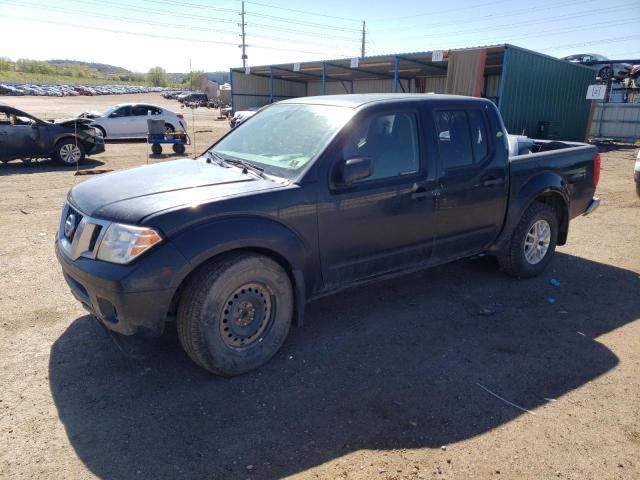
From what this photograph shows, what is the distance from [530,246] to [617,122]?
73.4 feet

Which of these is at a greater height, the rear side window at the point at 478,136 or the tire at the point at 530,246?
the rear side window at the point at 478,136

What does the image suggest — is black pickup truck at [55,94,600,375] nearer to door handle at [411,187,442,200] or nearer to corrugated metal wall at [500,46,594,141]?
door handle at [411,187,442,200]

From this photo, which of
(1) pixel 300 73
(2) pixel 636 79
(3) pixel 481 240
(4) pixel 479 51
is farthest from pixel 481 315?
(1) pixel 300 73

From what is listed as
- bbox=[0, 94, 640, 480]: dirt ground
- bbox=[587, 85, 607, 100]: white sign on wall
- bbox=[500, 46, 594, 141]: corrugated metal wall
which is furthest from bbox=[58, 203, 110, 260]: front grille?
bbox=[587, 85, 607, 100]: white sign on wall

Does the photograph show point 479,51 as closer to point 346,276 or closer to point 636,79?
point 636,79

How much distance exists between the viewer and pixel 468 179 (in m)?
4.42

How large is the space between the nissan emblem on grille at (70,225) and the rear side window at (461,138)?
9.78ft

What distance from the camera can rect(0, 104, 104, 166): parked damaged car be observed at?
12047 millimetres

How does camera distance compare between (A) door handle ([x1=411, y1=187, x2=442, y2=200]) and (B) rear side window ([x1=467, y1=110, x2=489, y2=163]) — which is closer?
(A) door handle ([x1=411, y1=187, x2=442, y2=200])

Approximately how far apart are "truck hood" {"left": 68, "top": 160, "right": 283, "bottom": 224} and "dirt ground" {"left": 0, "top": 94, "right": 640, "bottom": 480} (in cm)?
114

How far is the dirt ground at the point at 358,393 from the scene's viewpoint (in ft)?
8.54

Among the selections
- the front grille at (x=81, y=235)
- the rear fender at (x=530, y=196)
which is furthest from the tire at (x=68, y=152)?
the rear fender at (x=530, y=196)

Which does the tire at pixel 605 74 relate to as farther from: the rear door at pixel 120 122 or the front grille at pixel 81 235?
the front grille at pixel 81 235

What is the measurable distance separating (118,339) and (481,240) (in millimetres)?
3399
